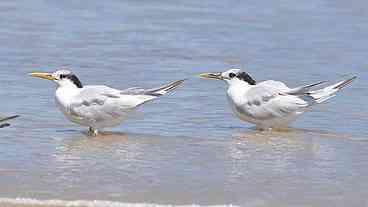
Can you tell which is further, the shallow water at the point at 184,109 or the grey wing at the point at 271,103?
the grey wing at the point at 271,103

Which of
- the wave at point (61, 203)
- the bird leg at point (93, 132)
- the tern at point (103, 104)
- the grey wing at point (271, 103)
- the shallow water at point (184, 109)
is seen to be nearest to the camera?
the wave at point (61, 203)

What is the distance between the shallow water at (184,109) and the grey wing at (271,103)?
0.51ft

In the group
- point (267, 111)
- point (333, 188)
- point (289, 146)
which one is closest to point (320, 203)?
point (333, 188)

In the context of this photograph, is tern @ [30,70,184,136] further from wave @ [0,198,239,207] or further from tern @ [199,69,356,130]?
wave @ [0,198,239,207]

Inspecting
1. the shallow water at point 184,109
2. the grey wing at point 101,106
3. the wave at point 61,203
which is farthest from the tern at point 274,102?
the wave at point 61,203

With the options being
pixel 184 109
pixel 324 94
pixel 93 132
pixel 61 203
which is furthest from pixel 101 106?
pixel 61 203

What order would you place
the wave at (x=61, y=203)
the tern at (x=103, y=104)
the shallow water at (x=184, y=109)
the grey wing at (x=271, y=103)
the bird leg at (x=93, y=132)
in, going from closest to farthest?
the wave at (x=61, y=203)
the shallow water at (x=184, y=109)
the tern at (x=103, y=104)
the bird leg at (x=93, y=132)
the grey wing at (x=271, y=103)

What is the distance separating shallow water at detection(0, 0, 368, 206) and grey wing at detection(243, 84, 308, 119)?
0.51ft

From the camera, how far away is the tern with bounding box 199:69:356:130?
9391 millimetres

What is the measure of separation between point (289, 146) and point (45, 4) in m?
6.56

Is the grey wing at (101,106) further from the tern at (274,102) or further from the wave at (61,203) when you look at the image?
the wave at (61,203)

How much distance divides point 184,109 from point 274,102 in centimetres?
76

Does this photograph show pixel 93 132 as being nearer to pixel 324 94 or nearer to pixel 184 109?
pixel 184 109

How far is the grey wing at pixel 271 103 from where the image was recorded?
9.38 m
